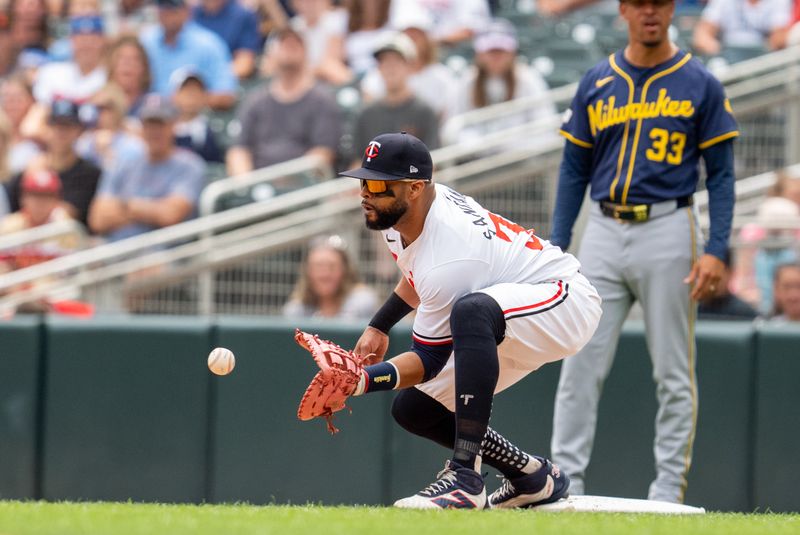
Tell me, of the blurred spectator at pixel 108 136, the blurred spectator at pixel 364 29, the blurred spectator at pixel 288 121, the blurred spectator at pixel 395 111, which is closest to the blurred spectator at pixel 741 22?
the blurred spectator at pixel 395 111

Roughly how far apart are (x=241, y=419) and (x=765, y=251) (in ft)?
10.0

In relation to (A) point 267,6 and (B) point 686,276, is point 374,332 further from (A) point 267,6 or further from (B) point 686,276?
(A) point 267,6

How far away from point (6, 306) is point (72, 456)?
1.28 meters

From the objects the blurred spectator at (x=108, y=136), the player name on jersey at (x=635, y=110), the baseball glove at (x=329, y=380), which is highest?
the blurred spectator at (x=108, y=136)

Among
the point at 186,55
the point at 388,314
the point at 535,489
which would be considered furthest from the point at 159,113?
the point at 535,489

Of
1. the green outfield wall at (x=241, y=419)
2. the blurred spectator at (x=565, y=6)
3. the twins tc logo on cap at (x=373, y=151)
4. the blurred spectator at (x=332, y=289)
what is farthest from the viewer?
the blurred spectator at (x=565, y=6)

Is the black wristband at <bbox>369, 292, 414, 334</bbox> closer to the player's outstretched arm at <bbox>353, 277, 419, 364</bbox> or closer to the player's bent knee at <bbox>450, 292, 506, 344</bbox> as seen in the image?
the player's outstretched arm at <bbox>353, 277, 419, 364</bbox>

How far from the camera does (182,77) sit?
10031 mm

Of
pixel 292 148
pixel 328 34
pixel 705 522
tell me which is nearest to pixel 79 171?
pixel 292 148

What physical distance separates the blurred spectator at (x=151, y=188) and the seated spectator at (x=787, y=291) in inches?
152

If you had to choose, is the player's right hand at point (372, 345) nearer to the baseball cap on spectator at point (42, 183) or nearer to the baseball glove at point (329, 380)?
the baseball glove at point (329, 380)

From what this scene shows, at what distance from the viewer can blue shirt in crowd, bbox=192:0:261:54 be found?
1136cm

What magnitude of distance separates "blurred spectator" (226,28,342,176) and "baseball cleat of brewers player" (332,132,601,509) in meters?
4.21

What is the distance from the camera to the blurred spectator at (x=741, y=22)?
9867 mm
